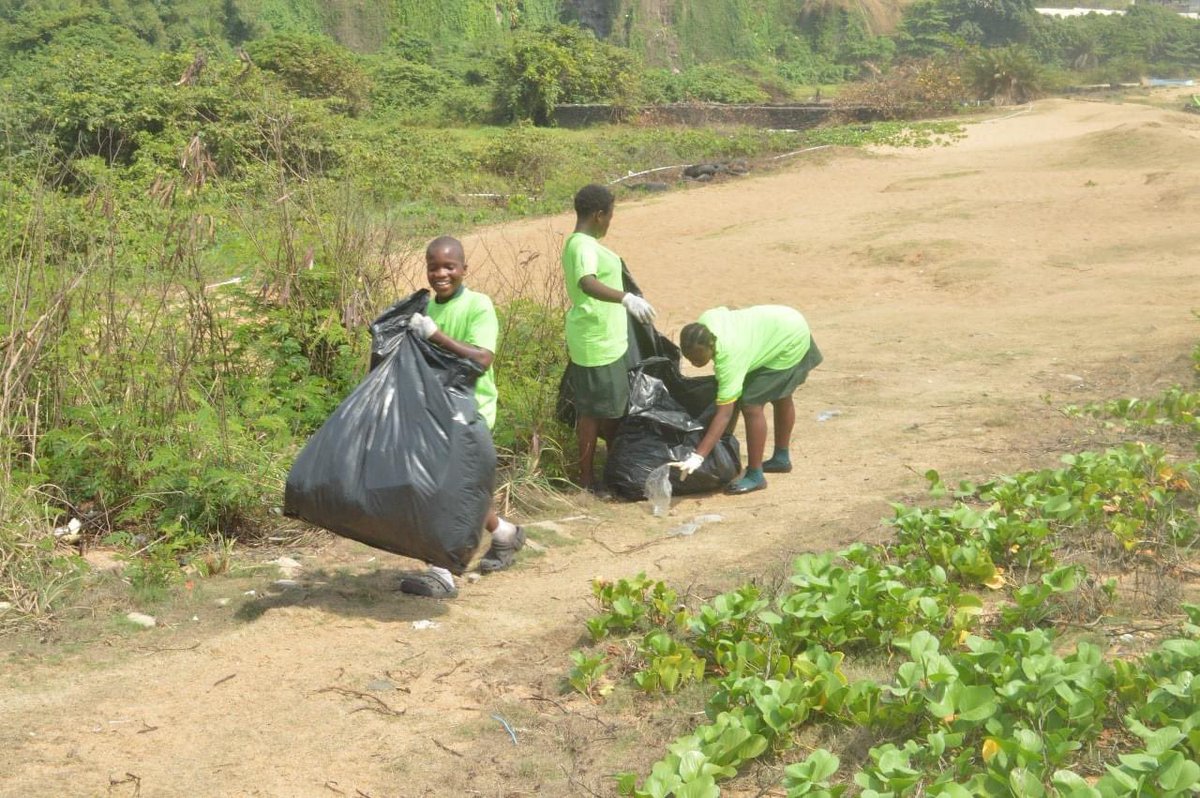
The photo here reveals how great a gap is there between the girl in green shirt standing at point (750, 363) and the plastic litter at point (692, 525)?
0.21 m

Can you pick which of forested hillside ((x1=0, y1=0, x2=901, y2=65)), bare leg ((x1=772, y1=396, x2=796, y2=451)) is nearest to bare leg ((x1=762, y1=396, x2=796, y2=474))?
bare leg ((x1=772, y1=396, x2=796, y2=451))

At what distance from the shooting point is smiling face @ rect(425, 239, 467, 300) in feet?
14.1

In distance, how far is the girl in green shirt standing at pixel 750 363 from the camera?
546 cm

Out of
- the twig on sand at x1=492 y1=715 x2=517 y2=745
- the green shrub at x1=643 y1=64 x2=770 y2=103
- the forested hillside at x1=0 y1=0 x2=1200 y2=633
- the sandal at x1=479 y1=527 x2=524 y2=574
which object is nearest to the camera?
the twig on sand at x1=492 y1=715 x2=517 y2=745

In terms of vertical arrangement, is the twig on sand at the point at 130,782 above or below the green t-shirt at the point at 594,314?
below

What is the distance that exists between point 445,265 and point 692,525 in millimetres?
1689

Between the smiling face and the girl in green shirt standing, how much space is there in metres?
1.33

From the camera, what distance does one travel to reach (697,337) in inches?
211

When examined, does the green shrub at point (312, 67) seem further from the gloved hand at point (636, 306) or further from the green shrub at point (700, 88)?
the gloved hand at point (636, 306)

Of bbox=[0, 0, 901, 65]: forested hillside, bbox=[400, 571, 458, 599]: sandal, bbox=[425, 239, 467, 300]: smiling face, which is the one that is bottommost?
bbox=[400, 571, 458, 599]: sandal

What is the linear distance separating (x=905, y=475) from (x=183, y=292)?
140 inches

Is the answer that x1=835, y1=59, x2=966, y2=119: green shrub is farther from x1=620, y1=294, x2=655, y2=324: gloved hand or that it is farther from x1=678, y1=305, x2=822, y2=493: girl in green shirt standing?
x1=620, y1=294, x2=655, y2=324: gloved hand

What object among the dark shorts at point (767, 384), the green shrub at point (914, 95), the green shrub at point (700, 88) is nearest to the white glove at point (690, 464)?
the dark shorts at point (767, 384)

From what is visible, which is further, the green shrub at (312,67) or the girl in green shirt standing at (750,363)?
the green shrub at (312,67)
